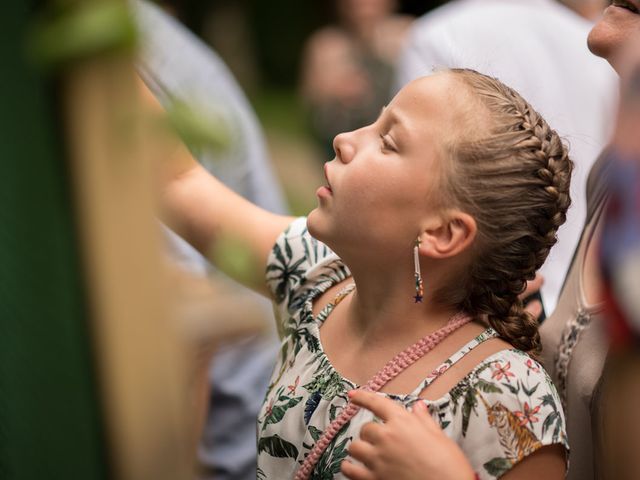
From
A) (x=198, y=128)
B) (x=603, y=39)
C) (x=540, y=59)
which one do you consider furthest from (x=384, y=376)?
(x=540, y=59)

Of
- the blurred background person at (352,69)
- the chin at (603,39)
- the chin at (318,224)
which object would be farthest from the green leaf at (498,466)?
the blurred background person at (352,69)

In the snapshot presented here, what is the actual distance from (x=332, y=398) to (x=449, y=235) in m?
0.29

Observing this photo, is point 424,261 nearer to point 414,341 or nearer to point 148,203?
point 414,341

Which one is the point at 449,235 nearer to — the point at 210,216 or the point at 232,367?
the point at 210,216

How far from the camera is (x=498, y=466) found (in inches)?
45.5

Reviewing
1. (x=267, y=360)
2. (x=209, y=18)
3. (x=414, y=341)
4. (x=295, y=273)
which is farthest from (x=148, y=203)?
(x=209, y=18)

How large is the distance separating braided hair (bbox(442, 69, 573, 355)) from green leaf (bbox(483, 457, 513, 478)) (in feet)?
0.67

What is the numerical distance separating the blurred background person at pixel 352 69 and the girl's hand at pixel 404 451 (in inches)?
163

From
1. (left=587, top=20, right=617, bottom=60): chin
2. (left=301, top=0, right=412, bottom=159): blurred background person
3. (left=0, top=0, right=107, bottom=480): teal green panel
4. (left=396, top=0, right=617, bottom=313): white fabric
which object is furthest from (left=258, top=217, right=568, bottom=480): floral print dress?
(left=301, top=0, right=412, bottom=159): blurred background person

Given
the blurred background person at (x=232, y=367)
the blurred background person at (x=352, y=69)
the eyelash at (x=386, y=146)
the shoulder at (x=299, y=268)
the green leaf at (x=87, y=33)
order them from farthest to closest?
the blurred background person at (x=352, y=69) → the blurred background person at (x=232, y=367) → the shoulder at (x=299, y=268) → the eyelash at (x=386, y=146) → the green leaf at (x=87, y=33)

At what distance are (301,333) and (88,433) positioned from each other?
0.76 m

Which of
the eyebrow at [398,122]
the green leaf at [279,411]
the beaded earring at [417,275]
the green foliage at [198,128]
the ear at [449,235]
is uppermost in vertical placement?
the green foliage at [198,128]

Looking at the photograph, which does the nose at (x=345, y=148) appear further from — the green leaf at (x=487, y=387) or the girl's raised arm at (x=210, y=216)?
the green leaf at (x=487, y=387)

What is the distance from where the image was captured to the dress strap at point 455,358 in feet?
4.05
